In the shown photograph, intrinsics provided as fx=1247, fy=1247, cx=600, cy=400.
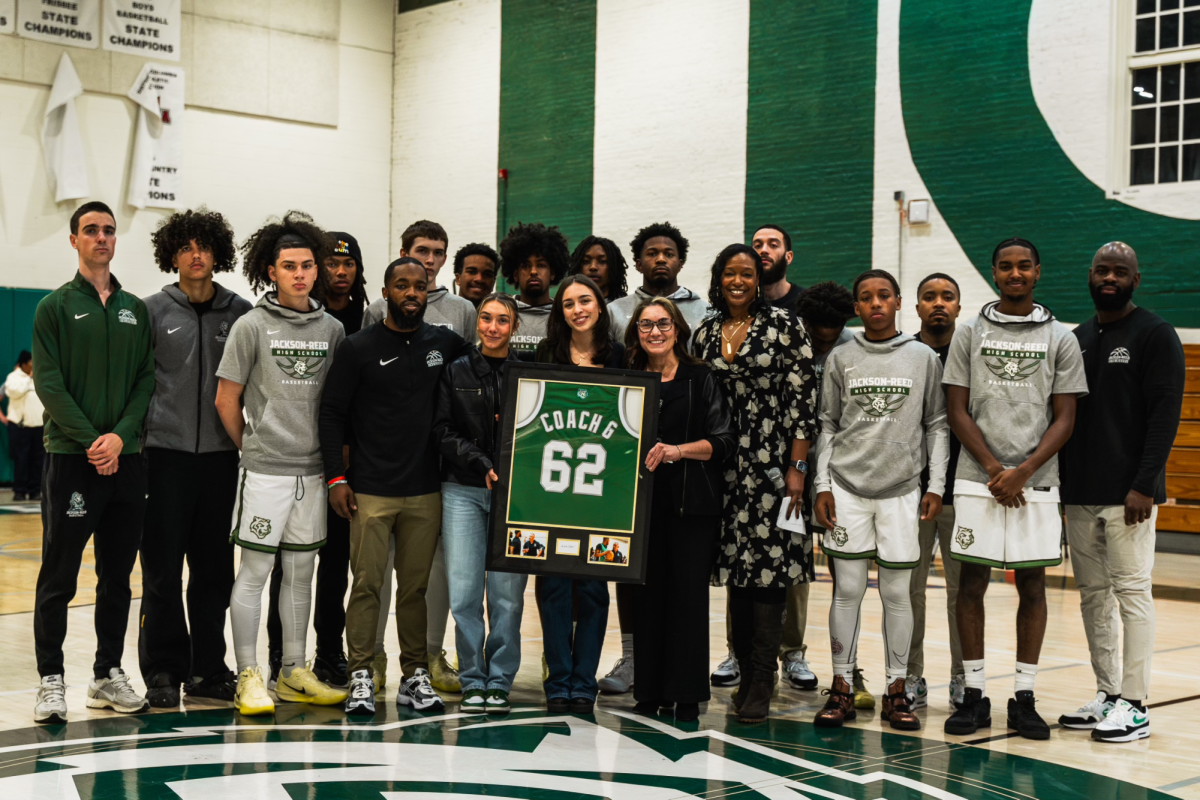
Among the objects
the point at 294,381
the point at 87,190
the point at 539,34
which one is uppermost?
the point at 539,34

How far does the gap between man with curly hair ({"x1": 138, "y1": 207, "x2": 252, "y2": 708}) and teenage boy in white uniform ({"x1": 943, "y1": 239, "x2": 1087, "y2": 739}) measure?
305 cm

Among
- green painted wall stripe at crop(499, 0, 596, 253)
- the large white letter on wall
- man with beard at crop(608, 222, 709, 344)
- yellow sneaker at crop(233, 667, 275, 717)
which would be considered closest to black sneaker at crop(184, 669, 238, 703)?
yellow sneaker at crop(233, 667, 275, 717)

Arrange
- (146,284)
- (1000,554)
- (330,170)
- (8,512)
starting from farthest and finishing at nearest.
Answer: (330,170)
(146,284)
(8,512)
(1000,554)

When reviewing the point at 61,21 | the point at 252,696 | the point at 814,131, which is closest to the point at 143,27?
the point at 61,21

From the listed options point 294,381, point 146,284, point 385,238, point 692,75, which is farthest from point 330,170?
point 294,381

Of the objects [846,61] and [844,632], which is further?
[846,61]

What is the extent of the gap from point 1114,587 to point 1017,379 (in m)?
0.96

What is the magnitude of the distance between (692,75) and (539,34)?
2714 mm

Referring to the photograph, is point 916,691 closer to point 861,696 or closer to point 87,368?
point 861,696

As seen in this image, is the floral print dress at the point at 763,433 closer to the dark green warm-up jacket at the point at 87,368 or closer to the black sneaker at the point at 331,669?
the black sneaker at the point at 331,669

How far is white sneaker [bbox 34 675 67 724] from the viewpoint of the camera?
16.0 feet

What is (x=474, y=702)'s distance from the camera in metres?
5.15

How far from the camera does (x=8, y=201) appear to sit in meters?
15.8

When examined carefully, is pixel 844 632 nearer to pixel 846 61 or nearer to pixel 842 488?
pixel 842 488
